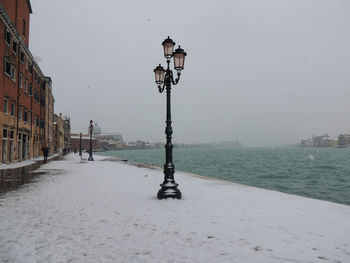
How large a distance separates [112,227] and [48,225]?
Result: 59.2 inches

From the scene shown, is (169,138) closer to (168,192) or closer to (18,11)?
(168,192)

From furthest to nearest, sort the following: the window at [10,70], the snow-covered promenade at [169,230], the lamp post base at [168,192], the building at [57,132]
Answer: the building at [57,132] < the window at [10,70] < the lamp post base at [168,192] < the snow-covered promenade at [169,230]

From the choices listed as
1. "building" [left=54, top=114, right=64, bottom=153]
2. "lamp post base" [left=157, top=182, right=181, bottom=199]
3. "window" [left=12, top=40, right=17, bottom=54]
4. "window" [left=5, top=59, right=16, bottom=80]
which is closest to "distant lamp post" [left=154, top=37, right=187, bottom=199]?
"lamp post base" [left=157, top=182, right=181, bottom=199]

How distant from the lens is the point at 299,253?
4266 millimetres

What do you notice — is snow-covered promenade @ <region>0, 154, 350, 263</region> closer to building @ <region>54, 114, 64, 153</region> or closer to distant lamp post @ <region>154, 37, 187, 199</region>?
distant lamp post @ <region>154, 37, 187, 199</region>

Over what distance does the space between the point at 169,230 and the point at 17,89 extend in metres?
27.1

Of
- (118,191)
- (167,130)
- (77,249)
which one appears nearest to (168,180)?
(167,130)

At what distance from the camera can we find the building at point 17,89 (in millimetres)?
21875

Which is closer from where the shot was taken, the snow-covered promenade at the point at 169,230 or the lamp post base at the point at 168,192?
the snow-covered promenade at the point at 169,230

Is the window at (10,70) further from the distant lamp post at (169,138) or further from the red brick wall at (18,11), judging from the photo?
the distant lamp post at (169,138)

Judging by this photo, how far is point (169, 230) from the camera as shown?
534 cm

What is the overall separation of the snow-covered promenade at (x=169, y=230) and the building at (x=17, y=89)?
17432mm

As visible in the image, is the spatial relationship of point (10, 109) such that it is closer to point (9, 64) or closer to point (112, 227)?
point (9, 64)

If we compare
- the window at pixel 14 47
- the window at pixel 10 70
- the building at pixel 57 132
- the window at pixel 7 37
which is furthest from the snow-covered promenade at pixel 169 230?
the building at pixel 57 132
